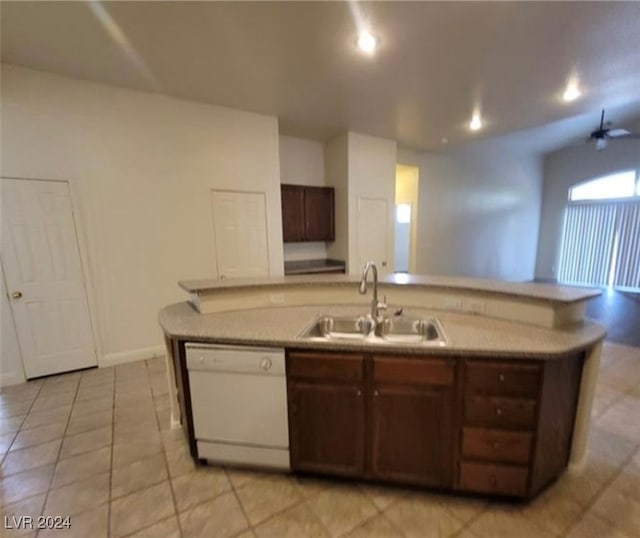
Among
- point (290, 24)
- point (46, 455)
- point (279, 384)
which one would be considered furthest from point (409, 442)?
point (290, 24)

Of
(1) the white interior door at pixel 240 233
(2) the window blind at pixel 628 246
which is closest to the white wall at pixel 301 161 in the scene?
(1) the white interior door at pixel 240 233

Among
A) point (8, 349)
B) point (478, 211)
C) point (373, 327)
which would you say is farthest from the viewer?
point (478, 211)

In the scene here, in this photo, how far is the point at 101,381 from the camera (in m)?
3.01

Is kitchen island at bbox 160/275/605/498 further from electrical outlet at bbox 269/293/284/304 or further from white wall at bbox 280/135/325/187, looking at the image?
white wall at bbox 280/135/325/187

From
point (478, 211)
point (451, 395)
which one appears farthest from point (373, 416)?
point (478, 211)

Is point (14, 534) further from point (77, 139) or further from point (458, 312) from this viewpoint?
point (77, 139)

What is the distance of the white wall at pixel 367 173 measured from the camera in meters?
4.77

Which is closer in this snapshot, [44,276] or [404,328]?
[404,328]

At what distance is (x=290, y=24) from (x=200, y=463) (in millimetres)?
3177

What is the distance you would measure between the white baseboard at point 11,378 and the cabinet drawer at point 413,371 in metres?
3.64

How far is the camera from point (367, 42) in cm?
241

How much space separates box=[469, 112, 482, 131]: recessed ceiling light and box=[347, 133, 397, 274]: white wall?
1.21m

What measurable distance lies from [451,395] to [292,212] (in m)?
3.70

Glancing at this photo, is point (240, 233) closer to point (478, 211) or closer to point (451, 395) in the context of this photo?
point (451, 395)
